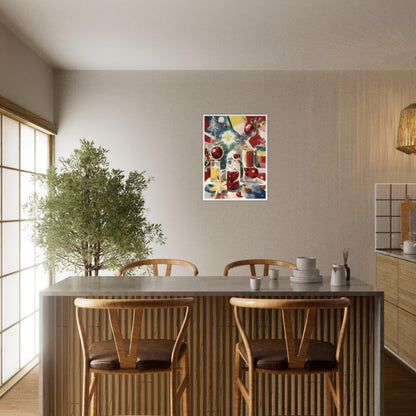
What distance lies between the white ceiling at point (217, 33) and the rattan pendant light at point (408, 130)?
0.52m

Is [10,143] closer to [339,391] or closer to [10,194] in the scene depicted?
[10,194]

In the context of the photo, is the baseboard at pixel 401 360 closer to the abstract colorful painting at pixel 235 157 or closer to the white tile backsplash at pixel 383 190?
the white tile backsplash at pixel 383 190

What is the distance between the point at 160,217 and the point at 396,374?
8.10ft

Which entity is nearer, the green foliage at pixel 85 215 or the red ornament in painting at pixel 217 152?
the green foliage at pixel 85 215

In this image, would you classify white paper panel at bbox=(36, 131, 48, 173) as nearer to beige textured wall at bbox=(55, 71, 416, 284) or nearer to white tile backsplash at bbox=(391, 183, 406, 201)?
beige textured wall at bbox=(55, 71, 416, 284)

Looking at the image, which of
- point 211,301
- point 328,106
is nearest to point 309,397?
point 211,301

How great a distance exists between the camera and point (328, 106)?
15.9 ft

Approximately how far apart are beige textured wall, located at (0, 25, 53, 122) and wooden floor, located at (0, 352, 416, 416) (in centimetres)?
213

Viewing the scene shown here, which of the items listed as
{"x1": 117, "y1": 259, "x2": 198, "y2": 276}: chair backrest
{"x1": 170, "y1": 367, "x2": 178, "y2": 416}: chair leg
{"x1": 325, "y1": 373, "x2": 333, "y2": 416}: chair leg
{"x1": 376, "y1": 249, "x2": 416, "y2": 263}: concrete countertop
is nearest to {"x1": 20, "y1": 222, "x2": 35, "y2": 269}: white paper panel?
{"x1": 117, "y1": 259, "x2": 198, "y2": 276}: chair backrest

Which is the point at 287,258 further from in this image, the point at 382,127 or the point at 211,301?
the point at 211,301

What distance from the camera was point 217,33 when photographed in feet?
12.5

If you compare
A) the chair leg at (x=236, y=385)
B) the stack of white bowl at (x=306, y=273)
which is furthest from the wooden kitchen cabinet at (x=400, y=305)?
the chair leg at (x=236, y=385)

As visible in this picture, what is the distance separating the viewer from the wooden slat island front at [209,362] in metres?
2.61

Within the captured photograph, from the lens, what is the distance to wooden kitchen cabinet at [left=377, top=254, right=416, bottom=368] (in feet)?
12.6
